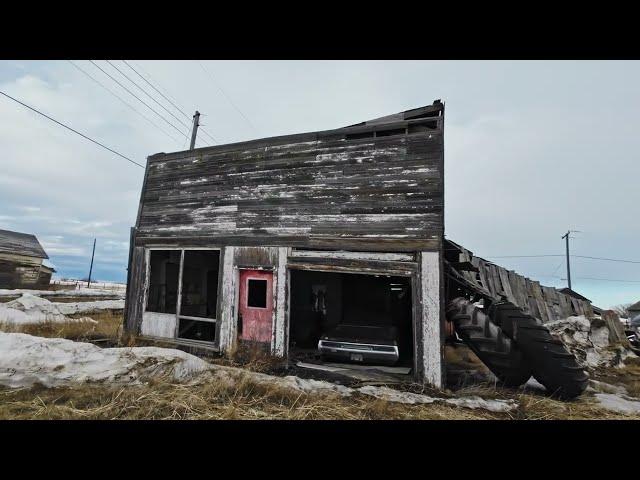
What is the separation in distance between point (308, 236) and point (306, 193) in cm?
125

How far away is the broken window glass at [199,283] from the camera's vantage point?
503 inches

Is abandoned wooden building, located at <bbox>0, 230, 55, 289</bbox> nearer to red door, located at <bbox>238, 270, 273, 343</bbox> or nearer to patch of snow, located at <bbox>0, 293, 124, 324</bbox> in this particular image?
patch of snow, located at <bbox>0, 293, 124, 324</bbox>

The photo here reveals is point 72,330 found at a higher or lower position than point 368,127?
lower

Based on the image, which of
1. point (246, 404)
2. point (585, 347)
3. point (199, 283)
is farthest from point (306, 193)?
point (585, 347)

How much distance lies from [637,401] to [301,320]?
8670mm

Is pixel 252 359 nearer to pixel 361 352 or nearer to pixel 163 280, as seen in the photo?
pixel 361 352

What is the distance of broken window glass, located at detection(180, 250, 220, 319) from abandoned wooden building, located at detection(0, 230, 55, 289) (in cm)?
2491

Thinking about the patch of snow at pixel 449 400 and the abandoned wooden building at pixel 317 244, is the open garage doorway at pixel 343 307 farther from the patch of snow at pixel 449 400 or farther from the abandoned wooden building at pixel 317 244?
the patch of snow at pixel 449 400

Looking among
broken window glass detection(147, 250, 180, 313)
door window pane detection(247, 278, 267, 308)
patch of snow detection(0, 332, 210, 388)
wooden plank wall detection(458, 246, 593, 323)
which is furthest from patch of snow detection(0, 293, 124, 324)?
wooden plank wall detection(458, 246, 593, 323)

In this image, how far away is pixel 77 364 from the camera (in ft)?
21.4
